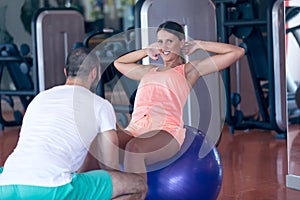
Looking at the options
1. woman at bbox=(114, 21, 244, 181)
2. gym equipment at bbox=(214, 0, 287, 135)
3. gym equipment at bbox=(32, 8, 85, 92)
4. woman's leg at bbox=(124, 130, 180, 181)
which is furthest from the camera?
gym equipment at bbox=(32, 8, 85, 92)

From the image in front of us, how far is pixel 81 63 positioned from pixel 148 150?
52cm

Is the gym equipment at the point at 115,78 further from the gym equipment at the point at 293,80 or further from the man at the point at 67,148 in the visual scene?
the man at the point at 67,148

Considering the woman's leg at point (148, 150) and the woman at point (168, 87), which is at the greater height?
the woman at point (168, 87)

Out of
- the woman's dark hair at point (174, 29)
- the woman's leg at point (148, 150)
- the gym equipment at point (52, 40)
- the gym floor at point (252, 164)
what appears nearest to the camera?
the woman's leg at point (148, 150)

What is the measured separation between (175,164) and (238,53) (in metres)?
0.68

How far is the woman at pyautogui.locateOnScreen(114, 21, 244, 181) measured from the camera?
2891mm

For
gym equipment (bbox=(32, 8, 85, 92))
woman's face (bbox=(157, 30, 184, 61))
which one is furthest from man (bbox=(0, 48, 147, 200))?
gym equipment (bbox=(32, 8, 85, 92))

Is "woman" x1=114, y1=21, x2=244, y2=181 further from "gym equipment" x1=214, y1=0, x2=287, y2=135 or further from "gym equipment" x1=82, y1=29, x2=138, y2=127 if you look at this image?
"gym equipment" x1=214, y1=0, x2=287, y2=135

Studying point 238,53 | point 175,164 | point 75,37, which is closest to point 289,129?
point 238,53

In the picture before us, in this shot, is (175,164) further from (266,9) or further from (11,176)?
(266,9)

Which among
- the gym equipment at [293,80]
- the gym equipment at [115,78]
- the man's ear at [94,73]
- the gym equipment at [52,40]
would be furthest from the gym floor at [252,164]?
the man's ear at [94,73]

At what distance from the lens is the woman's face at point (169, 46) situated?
3.08 metres

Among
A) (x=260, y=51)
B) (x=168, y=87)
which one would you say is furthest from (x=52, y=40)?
(x=168, y=87)

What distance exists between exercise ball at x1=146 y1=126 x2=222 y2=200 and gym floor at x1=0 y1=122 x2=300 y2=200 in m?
0.48
